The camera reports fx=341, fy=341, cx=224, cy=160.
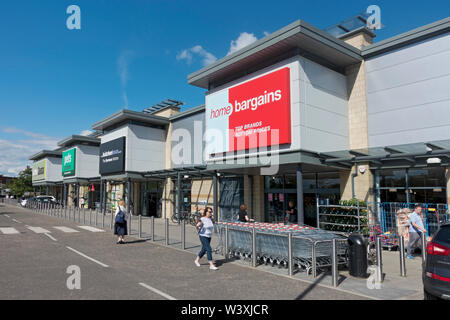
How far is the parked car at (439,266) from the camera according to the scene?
16.4 ft

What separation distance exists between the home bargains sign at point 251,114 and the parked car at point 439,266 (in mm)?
8896

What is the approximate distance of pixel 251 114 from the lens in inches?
620

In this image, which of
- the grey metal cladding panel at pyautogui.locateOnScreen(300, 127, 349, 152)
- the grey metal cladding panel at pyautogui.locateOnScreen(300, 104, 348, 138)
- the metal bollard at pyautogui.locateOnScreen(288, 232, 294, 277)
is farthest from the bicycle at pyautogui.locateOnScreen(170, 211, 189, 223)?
the metal bollard at pyautogui.locateOnScreen(288, 232, 294, 277)

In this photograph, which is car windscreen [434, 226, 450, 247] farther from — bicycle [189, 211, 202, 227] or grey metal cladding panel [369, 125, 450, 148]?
bicycle [189, 211, 202, 227]

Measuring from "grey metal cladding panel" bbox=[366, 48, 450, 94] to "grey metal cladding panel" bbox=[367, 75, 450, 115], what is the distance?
0.18 m

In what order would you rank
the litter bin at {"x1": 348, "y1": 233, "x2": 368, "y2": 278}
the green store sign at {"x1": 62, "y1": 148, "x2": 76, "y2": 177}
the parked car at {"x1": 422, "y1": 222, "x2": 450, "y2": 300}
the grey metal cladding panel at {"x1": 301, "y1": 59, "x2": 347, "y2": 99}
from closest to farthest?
1. the parked car at {"x1": 422, "y1": 222, "x2": 450, "y2": 300}
2. the litter bin at {"x1": 348, "y1": 233, "x2": 368, "y2": 278}
3. the grey metal cladding panel at {"x1": 301, "y1": 59, "x2": 347, "y2": 99}
4. the green store sign at {"x1": 62, "y1": 148, "x2": 76, "y2": 177}

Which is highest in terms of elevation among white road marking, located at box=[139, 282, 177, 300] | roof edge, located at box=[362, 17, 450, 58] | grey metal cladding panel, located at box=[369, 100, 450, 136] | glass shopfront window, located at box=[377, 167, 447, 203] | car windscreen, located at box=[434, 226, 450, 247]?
roof edge, located at box=[362, 17, 450, 58]

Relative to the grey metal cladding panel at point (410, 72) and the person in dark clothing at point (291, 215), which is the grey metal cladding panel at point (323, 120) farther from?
the person in dark clothing at point (291, 215)

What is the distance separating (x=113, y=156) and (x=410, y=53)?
2299cm

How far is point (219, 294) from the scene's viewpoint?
6.61 meters

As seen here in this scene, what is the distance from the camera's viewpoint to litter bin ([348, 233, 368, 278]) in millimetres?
7957
